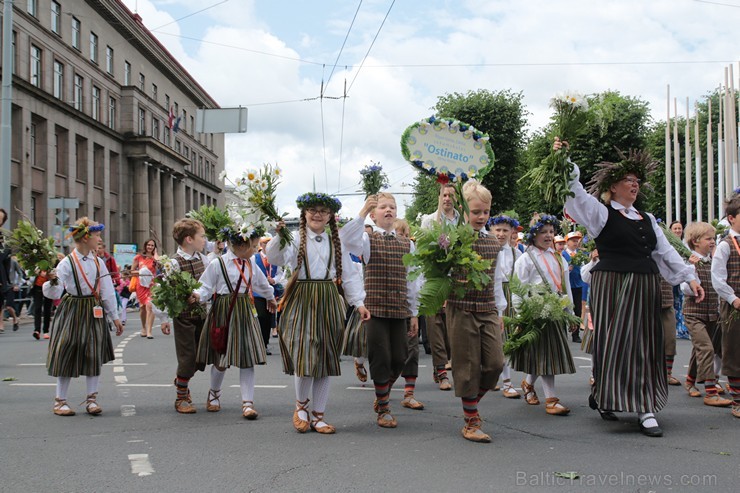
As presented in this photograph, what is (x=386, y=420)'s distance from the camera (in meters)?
6.64

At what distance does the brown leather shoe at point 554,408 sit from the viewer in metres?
7.11

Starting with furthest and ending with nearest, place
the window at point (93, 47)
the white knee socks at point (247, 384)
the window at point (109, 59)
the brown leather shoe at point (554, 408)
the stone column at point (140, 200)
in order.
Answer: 1. the stone column at point (140, 200)
2. the window at point (109, 59)
3. the window at point (93, 47)
4. the white knee socks at point (247, 384)
5. the brown leather shoe at point (554, 408)

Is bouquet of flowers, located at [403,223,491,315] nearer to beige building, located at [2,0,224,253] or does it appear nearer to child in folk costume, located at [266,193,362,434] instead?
child in folk costume, located at [266,193,362,434]

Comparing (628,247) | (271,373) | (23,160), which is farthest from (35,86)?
(628,247)

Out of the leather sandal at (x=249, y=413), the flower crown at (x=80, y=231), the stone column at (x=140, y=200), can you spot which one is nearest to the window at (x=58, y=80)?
the stone column at (x=140, y=200)

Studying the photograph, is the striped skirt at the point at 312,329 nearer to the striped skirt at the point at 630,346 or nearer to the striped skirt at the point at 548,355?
the striped skirt at the point at 548,355

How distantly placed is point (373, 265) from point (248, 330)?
4.68ft

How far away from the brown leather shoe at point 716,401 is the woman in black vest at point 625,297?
1460mm

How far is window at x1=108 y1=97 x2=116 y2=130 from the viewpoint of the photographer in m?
48.8

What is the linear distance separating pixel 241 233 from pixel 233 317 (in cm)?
101

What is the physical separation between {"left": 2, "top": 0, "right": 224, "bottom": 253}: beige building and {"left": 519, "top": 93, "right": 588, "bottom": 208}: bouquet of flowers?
25.6m

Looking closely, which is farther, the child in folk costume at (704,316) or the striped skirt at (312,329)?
the child in folk costume at (704,316)

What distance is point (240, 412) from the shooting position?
7398 millimetres

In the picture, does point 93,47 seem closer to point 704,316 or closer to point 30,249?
point 30,249
